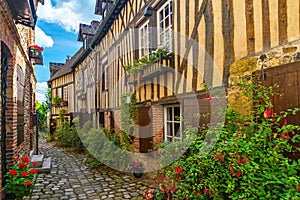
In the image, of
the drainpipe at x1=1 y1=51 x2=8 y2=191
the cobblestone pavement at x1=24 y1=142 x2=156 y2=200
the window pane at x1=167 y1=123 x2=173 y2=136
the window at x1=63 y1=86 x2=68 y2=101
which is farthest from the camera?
the window at x1=63 y1=86 x2=68 y2=101

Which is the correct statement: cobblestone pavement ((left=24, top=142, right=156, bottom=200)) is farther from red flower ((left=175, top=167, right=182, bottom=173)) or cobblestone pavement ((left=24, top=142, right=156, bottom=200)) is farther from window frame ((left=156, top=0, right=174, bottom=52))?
window frame ((left=156, top=0, right=174, bottom=52))

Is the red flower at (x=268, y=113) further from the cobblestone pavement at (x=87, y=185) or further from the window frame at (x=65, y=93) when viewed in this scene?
the window frame at (x=65, y=93)

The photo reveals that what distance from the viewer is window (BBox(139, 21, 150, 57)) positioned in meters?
5.69

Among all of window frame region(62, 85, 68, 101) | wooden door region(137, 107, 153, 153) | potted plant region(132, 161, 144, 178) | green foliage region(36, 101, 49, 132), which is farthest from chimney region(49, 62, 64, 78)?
potted plant region(132, 161, 144, 178)

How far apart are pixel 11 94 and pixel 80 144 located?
5624mm

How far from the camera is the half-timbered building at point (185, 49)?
2.59 m

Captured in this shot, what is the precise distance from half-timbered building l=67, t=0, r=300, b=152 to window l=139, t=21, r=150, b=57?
24mm

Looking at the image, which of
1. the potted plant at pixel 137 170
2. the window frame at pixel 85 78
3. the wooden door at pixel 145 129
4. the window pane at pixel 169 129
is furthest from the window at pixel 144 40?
the window frame at pixel 85 78

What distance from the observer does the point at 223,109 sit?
9.89 ft

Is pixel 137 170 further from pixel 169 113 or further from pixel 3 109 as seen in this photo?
pixel 3 109

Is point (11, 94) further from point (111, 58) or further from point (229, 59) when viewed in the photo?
point (111, 58)

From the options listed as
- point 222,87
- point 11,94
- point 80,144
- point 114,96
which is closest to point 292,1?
point 222,87

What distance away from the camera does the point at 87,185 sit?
5.10 metres

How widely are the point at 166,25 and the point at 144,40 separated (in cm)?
107
